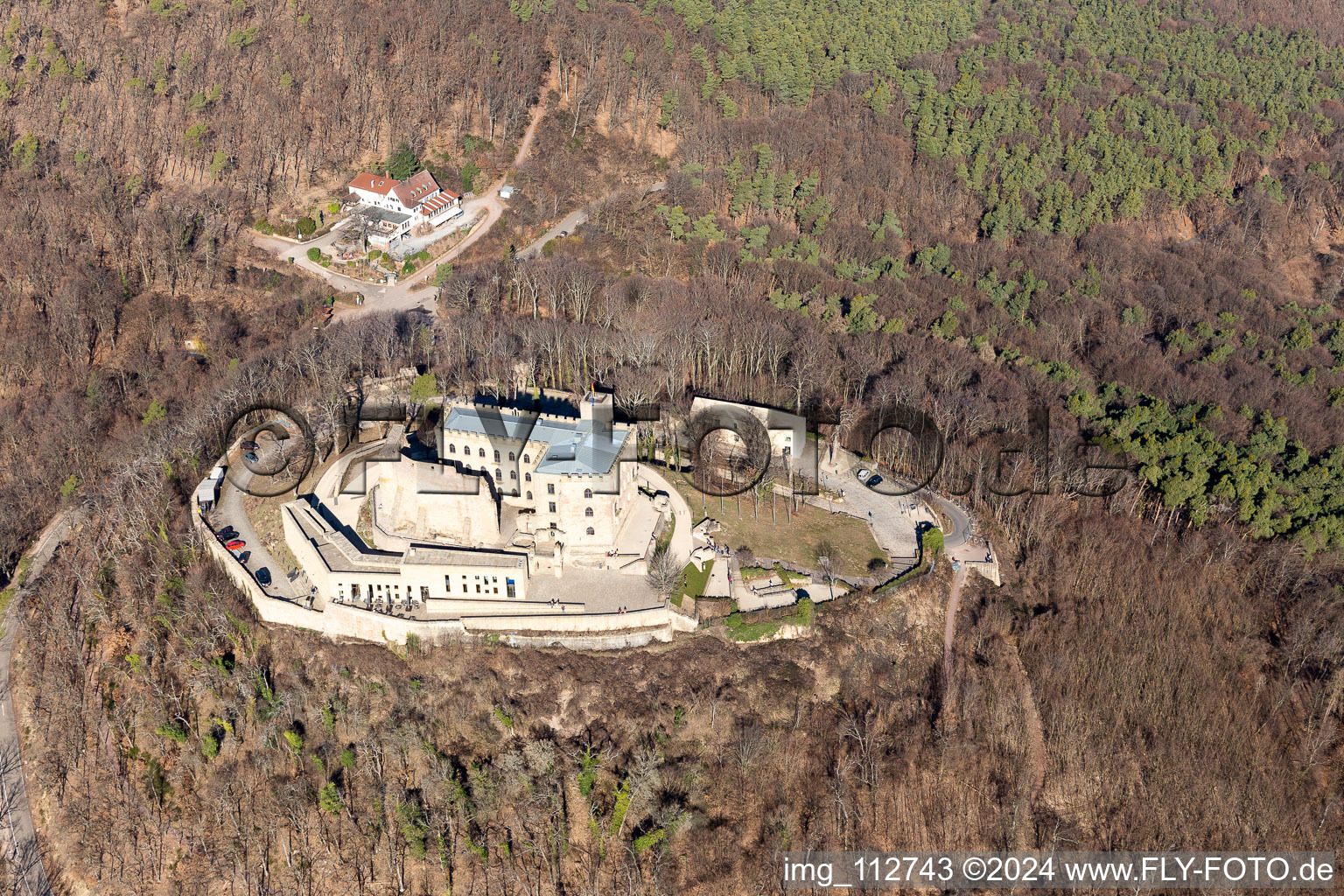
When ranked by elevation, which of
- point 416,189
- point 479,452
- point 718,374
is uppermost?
point 416,189

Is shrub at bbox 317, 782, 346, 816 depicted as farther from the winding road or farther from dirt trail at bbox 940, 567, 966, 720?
the winding road

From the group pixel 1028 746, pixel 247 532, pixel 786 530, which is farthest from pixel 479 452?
pixel 1028 746

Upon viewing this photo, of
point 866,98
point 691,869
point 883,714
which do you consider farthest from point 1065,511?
point 866,98

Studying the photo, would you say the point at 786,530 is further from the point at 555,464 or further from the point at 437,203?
the point at 437,203

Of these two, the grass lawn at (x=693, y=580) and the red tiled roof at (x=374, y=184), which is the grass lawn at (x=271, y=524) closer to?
the grass lawn at (x=693, y=580)

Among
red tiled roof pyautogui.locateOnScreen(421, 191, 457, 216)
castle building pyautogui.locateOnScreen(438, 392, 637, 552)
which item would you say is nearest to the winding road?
red tiled roof pyautogui.locateOnScreen(421, 191, 457, 216)

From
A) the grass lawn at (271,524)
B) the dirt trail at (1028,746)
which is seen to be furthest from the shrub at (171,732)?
the dirt trail at (1028,746)
